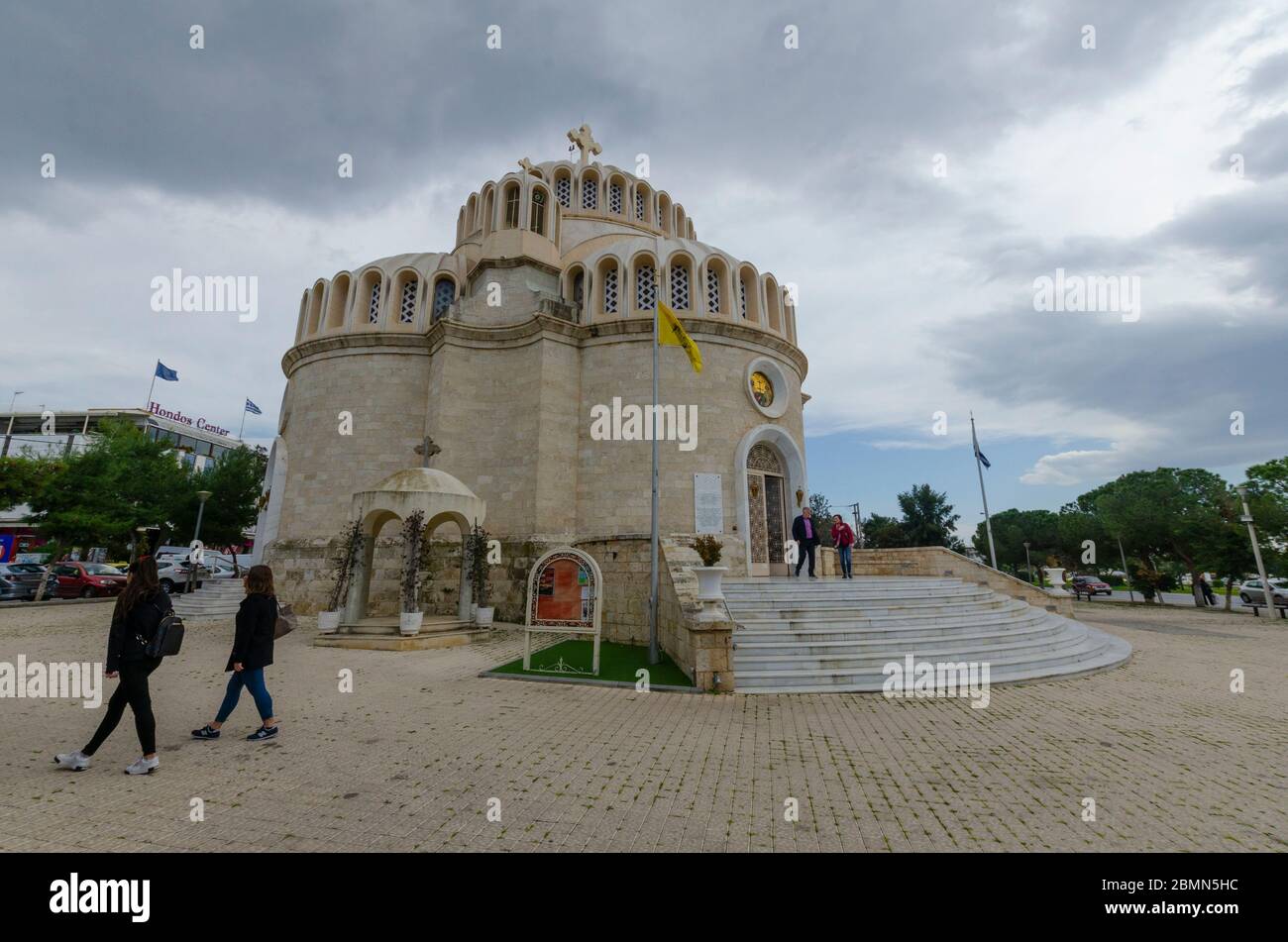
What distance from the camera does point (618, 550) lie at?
12586 mm

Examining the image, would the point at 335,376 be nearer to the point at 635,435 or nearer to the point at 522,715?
the point at 635,435

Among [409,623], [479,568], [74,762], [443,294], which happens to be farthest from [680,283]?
[74,762]

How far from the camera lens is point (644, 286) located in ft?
60.8

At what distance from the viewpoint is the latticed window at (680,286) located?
18.5 m

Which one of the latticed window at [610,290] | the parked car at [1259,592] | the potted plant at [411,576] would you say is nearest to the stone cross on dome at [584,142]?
the latticed window at [610,290]

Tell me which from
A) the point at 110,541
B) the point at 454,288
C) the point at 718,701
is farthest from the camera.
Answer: the point at 110,541

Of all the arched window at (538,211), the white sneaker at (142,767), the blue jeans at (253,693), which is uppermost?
the arched window at (538,211)

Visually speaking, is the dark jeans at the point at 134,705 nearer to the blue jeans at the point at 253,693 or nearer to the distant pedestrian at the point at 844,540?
the blue jeans at the point at 253,693

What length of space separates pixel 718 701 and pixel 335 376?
18.3m

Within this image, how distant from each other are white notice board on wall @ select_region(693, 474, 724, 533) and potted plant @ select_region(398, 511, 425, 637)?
813cm

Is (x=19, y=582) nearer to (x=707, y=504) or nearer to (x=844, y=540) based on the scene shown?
(x=707, y=504)

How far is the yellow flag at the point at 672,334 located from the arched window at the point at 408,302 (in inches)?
473

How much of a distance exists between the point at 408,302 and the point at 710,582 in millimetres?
17732
